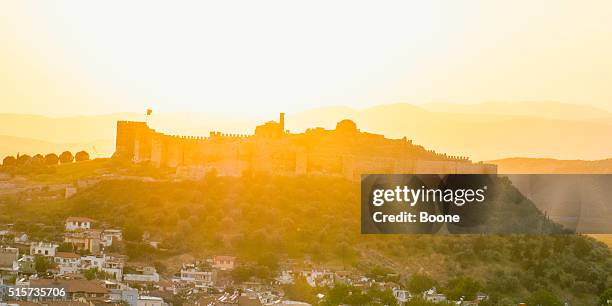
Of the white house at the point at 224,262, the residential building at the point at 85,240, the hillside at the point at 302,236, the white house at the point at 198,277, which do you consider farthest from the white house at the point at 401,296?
the residential building at the point at 85,240

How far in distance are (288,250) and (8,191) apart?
9.21 m

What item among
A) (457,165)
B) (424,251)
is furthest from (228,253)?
(457,165)

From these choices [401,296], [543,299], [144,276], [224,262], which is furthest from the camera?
[224,262]

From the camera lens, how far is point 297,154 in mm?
40406

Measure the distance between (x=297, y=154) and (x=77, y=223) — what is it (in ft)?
20.9

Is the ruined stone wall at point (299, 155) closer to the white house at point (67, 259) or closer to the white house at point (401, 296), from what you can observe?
the white house at point (401, 296)

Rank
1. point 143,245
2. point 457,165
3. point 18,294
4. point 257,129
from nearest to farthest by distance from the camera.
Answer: point 18,294 < point 143,245 < point 457,165 < point 257,129

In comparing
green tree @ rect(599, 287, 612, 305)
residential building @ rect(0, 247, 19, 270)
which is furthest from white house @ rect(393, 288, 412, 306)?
residential building @ rect(0, 247, 19, 270)

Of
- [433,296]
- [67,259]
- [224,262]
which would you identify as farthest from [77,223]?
[433,296]

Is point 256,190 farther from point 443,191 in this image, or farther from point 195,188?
point 443,191

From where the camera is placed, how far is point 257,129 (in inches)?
1646

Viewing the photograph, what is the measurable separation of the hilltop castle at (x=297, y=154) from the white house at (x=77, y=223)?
14.2 feet

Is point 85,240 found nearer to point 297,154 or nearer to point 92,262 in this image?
point 92,262

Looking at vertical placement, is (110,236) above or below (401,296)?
above
